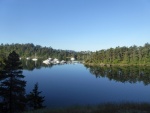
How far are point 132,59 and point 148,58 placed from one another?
11.8 meters

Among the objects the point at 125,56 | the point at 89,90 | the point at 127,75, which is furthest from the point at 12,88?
the point at 125,56

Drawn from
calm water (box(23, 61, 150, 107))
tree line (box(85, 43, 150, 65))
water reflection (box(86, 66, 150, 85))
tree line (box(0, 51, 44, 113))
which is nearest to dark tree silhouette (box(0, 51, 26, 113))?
tree line (box(0, 51, 44, 113))

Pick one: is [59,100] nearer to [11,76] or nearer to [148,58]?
[11,76]

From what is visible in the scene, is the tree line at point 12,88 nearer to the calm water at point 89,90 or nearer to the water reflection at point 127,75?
the calm water at point 89,90

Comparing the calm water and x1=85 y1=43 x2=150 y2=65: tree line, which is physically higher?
x1=85 y1=43 x2=150 y2=65: tree line

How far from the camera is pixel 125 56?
178 meters

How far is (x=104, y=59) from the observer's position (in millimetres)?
187625

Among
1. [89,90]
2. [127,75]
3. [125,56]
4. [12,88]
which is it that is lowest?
[89,90]

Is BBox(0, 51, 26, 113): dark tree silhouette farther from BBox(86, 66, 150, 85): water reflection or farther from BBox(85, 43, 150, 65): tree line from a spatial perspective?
BBox(85, 43, 150, 65): tree line

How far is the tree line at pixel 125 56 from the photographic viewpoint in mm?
174363

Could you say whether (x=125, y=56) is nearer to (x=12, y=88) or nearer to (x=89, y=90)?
(x=89, y=90)

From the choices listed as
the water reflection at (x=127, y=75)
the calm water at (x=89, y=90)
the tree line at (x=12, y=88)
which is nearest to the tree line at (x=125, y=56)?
the water reflection at (x=127, y=75)

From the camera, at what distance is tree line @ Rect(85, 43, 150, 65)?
17436 cm

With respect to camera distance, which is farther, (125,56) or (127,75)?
(125,56)
